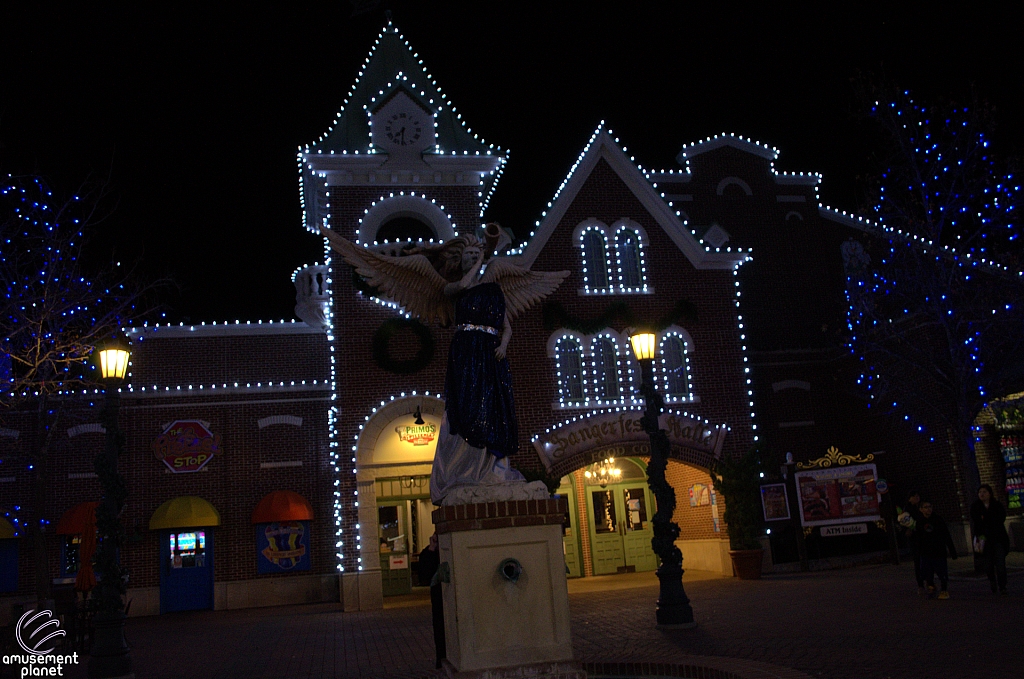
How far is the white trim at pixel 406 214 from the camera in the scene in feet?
70.7

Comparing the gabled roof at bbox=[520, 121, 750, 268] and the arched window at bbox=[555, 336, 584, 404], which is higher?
the gabled roof at bbox=[520, 121, 750, 268]

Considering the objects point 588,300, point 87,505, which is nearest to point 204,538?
point 87,505

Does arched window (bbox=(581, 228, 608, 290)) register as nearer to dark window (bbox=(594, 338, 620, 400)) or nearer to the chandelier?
dark window (bbox=(594, 338, 620, 400))

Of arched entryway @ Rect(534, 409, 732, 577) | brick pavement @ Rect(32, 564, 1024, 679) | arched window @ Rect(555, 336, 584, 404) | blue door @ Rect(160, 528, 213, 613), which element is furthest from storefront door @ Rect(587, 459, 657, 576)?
blue door @ Rect(160, 528, 213, 613)

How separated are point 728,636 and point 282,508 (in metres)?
14.4

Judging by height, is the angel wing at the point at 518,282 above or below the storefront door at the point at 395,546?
above

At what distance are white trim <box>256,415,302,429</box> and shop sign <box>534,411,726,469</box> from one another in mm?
7079

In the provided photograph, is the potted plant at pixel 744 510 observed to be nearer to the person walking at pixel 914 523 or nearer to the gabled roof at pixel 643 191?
the gabled roof at pixel 643 191

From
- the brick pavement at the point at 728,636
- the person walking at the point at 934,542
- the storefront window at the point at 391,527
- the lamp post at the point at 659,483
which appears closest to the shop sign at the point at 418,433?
the storefront window at the point at 391,527

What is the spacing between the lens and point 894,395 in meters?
23.6

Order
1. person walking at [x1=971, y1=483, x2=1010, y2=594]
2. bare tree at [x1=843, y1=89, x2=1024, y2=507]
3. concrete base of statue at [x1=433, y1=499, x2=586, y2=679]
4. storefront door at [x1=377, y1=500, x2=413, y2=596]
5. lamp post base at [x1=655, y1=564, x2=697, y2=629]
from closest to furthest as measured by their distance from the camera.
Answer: concrete base of statue at [x1=433, y1=499, x2=586, y2=679] < lamp post base at [x1=655, y1=564, x2=697, y2=629] < person walking at [x1=971, y1=483, x2=1010, y2=594] < bare tree at [x1=843, y1=89, x2=1024, y2=507] < storefront door at [x1=377, y1=500, x2=413, y2=596]

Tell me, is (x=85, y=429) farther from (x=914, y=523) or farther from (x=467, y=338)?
(x=914, y=523)

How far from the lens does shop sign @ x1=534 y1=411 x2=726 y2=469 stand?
20.7 meters

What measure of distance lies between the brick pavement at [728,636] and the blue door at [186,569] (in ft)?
9.74
